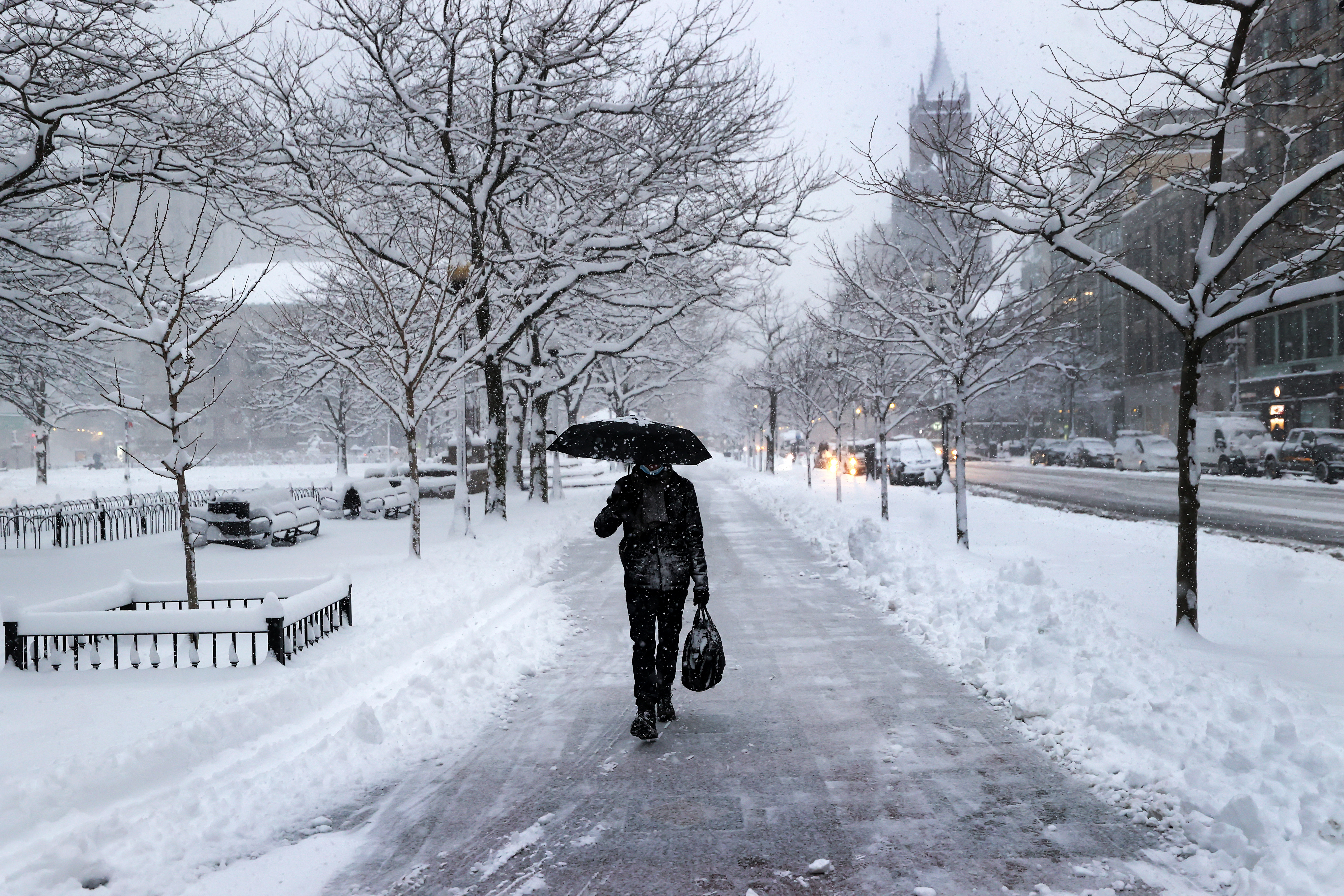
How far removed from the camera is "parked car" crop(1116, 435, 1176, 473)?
3794 cm

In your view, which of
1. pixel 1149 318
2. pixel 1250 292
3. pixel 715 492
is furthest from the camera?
pixel 1149 318

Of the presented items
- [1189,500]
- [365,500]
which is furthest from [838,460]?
[1189,500]

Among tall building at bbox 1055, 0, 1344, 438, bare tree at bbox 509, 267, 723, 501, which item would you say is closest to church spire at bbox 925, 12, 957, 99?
tall building at bbox 1055, 0, 1344, 438

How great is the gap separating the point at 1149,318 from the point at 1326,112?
61737mm

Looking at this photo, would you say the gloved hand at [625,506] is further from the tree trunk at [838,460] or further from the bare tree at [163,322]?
the tree trunk at [838,460]

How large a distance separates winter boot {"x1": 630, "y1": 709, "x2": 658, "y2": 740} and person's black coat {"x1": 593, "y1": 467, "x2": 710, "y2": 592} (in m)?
0.86

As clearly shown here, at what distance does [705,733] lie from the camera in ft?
18.7

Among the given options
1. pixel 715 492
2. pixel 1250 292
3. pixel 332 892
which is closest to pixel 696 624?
pixel 332 892

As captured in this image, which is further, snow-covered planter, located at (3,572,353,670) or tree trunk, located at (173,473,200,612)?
tree trunk, located at (173,473,200,612)

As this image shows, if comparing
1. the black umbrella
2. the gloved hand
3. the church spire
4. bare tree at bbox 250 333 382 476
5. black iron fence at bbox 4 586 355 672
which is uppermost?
the church spire

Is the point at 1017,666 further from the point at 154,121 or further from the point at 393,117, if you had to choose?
the point at 393,117

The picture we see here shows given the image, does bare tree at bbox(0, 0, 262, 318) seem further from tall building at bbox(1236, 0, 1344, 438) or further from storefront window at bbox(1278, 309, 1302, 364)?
storefront window at bbox(1278, 309, 1302, 364)

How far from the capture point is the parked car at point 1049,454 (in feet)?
159

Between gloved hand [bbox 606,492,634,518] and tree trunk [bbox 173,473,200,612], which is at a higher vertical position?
gloved hand [bbox 606,492,634,518]
